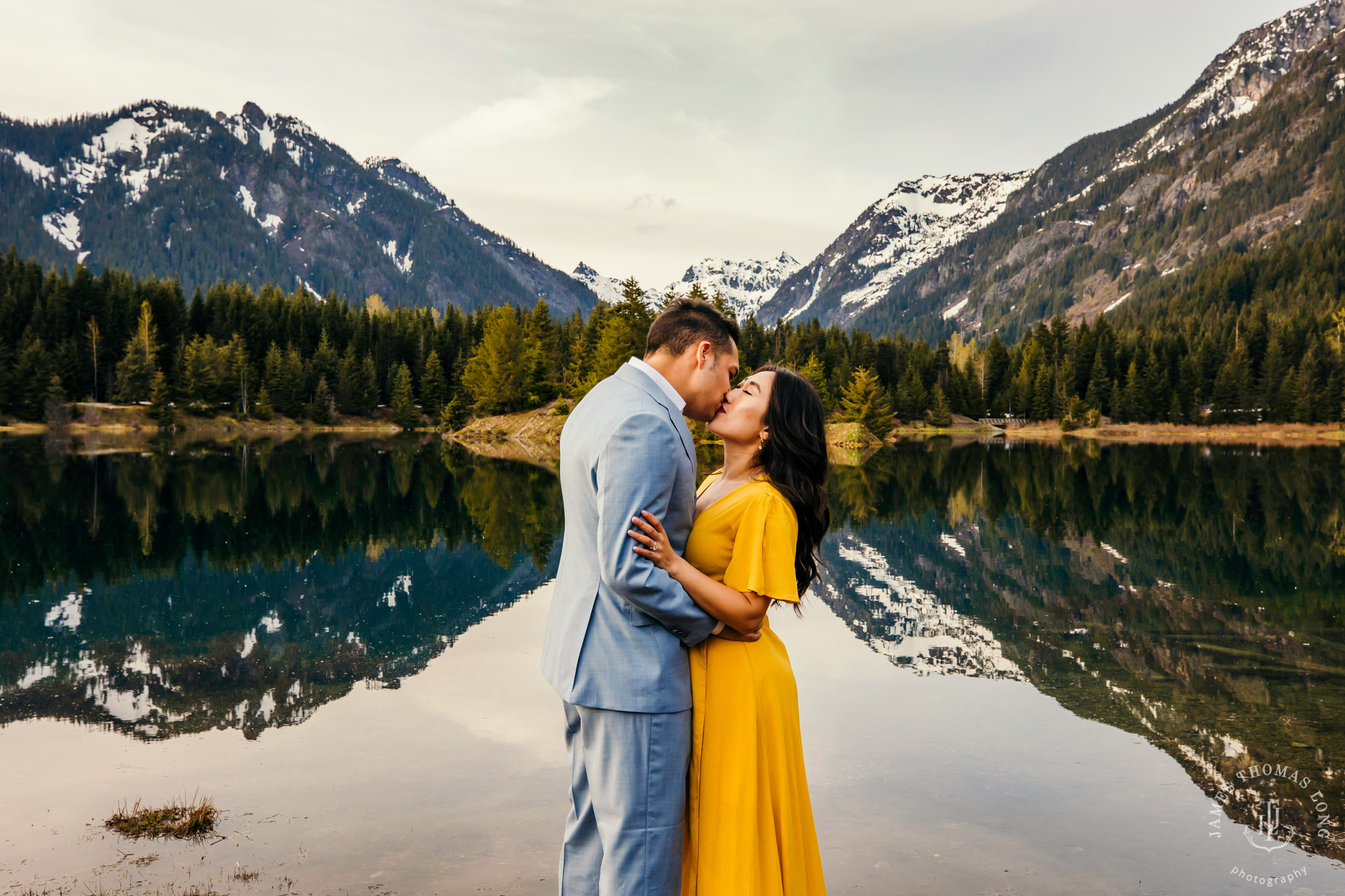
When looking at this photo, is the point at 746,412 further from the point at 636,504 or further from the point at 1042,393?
the point at 1042,393

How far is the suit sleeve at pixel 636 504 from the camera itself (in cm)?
314

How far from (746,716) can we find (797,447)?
123cm

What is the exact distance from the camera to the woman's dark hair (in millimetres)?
3900

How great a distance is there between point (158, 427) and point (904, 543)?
74944mm

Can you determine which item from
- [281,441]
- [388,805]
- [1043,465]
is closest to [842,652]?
[388,805]

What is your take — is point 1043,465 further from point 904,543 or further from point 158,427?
point 158,427

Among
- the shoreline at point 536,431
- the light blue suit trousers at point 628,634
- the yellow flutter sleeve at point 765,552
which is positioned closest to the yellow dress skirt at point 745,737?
the yellow flutter sleeve at point 765,552

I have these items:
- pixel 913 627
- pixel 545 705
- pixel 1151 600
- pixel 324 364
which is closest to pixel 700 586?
pixel 545 705

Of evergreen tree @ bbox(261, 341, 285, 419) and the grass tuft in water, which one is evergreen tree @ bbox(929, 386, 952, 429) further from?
the grass tuft in water

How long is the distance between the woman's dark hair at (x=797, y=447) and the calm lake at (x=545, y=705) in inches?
131

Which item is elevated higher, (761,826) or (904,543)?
(761,826)

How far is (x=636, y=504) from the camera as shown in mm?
3184

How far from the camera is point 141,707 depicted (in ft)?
30.5

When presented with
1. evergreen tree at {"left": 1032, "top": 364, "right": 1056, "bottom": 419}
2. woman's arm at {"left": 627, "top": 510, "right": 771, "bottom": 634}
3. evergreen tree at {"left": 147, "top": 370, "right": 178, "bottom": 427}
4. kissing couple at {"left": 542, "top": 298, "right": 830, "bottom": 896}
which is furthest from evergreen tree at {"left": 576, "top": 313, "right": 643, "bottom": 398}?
evergreen tree at {"left": 1032, "top": 364, "right": 1056, "bottom": 419}
